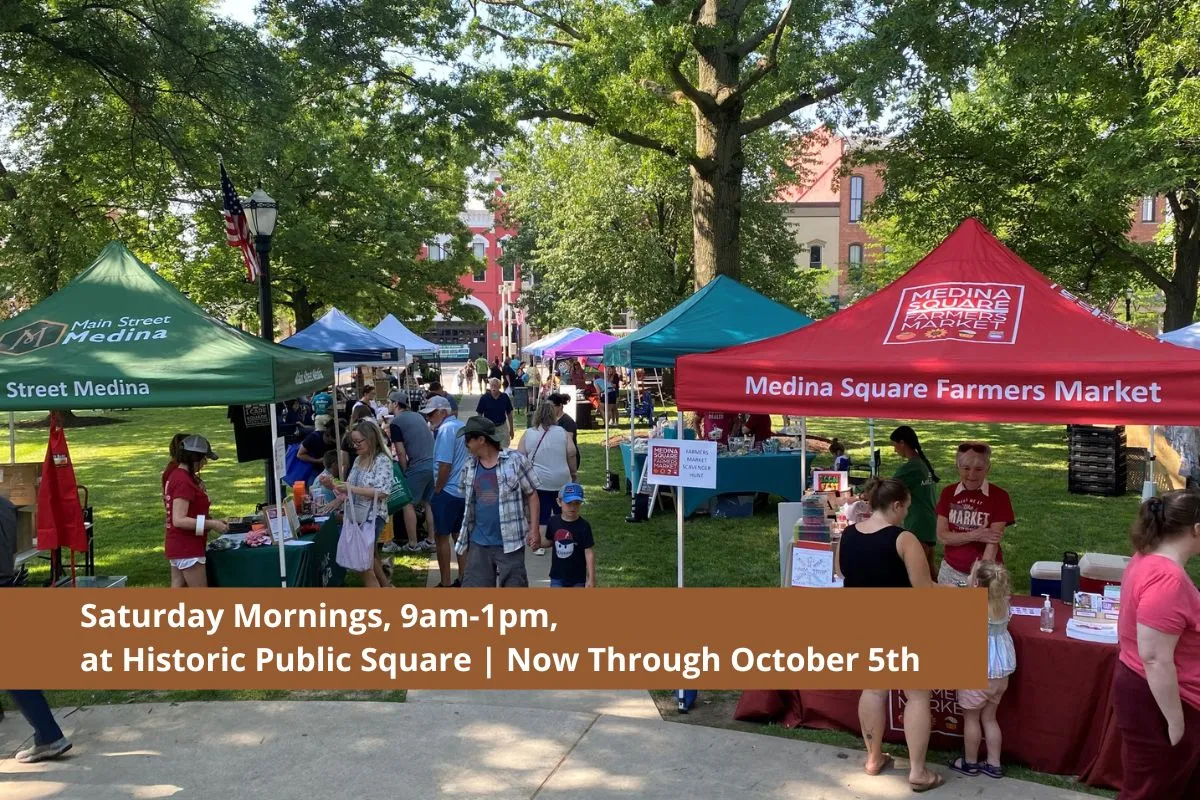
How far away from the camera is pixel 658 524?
11.6m

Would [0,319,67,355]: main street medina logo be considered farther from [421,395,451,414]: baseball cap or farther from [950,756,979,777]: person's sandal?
[950,756,979,777]: person's sandal

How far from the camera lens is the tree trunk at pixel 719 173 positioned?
1567cm

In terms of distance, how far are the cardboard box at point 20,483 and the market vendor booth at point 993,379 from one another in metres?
6.76

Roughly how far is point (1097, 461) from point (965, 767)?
10166 mm

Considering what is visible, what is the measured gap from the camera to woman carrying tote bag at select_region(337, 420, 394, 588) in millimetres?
7289

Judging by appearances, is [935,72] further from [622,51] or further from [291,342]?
[291,342]

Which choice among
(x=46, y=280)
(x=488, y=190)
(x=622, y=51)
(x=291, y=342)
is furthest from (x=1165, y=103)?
(x=46, y=280)

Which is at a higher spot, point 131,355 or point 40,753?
point 131,355

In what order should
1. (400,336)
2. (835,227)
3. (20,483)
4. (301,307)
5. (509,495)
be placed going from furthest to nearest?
1. (835,227)
2. (301,307)
3. (400,336)
4. (20,483)
5. (509,495)

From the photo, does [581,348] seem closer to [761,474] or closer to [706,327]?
[761,474]

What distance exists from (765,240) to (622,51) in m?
18.6

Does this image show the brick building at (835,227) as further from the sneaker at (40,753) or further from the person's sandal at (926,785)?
the sneaker at (40,753)

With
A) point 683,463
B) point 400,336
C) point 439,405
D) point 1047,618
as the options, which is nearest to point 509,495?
point 683,463

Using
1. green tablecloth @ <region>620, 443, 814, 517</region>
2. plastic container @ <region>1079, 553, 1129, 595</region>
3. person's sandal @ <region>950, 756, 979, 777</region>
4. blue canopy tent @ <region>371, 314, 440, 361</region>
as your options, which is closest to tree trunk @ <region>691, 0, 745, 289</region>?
Answer: green tablecloth @ <region>620, 443, 814, 517</region>
